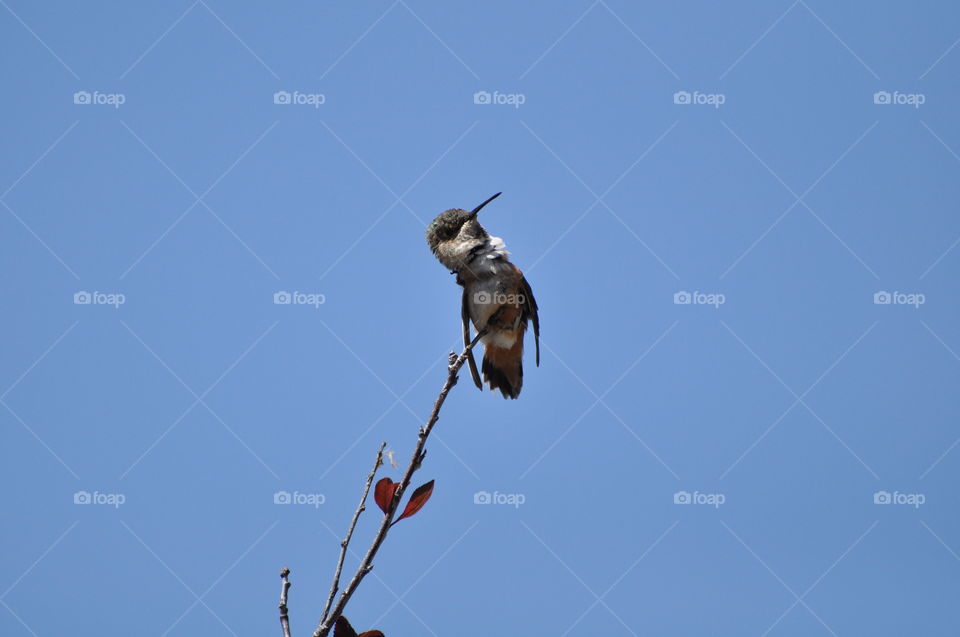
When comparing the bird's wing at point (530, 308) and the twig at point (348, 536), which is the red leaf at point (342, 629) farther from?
the bird's wing at point (530, 308)

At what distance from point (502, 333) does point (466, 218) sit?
1044mm

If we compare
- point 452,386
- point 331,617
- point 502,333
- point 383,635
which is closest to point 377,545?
point 331,617

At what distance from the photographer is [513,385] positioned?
7.73 m

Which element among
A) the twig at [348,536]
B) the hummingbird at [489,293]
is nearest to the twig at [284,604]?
the twig at [348,536]

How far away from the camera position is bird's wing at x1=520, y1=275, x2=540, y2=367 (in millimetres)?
7602

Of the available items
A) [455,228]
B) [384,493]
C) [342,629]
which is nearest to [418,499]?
[384,493]

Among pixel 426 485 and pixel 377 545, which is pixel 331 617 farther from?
pixel 426 485

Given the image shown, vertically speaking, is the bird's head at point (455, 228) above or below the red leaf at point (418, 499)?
above

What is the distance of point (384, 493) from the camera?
3.31 m

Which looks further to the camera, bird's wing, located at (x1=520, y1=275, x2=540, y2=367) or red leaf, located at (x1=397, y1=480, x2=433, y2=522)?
bird's wing, located at (x1=520, y1=275, x2=540, y2=367)

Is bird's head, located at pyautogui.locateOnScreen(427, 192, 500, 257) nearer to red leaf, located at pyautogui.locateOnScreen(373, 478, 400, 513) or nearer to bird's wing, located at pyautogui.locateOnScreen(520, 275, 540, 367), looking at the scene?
bird's wing, located at pyautogui.locateOnScreen(520, 275, 540, 367)
